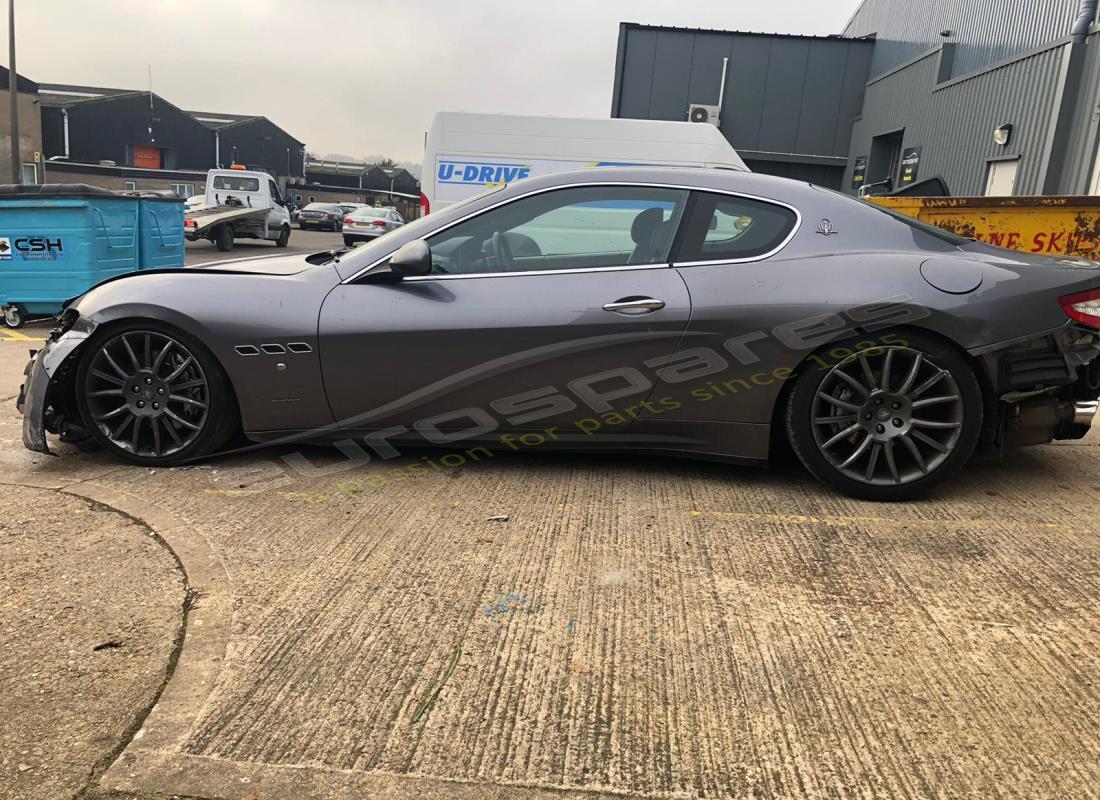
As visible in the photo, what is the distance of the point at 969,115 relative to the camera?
14.4m

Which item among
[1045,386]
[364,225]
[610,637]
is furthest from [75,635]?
[364,225]

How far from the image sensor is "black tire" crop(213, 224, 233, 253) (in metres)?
21.4

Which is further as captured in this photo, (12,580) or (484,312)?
(484,312)

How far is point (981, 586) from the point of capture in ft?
8.90

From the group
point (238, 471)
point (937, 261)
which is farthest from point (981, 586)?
Result: point (238, 471)

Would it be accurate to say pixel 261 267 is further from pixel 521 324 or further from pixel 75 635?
pixel 75 635

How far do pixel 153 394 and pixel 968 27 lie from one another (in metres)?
16.2

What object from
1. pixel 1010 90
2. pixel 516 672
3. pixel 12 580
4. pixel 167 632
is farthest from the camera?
pixel 1010 90

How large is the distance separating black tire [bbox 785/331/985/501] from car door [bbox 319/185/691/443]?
2.08 feet

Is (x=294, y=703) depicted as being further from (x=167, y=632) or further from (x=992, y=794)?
(x=992, y=794)

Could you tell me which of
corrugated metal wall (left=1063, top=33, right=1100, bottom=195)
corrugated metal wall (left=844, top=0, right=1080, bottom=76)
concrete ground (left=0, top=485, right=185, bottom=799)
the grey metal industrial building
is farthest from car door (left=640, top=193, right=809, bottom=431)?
corrugated metal wall (left=844, top=0, right=1080, bottom=76)

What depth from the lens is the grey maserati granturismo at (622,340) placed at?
3.32 m

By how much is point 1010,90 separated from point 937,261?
466 inches

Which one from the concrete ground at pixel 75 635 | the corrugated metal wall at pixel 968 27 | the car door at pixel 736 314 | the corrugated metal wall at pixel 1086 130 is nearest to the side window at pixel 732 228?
the car door at pixel 736 314
